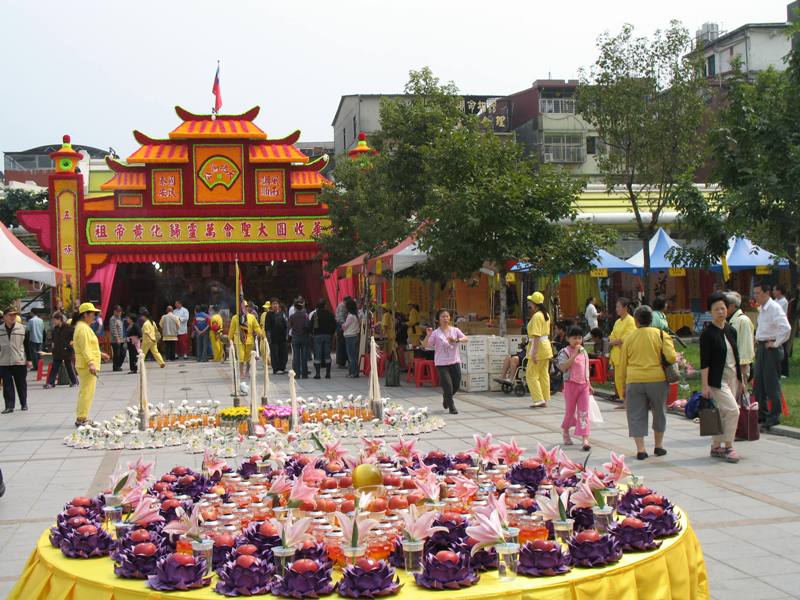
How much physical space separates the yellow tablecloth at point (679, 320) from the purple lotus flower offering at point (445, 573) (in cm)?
2276

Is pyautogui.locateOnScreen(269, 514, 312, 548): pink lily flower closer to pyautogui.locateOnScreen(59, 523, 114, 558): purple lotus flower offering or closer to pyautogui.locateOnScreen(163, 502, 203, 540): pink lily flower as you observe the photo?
pyautogui.locateOnScreen(163, 502, 203, 540): pink lily flower

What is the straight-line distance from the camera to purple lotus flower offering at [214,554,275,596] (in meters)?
3.46

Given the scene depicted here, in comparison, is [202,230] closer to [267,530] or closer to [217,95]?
[217,95]

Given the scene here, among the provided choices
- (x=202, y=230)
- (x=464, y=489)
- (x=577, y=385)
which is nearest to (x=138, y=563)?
(x=464, y=489)

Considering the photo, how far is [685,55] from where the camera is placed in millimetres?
19094

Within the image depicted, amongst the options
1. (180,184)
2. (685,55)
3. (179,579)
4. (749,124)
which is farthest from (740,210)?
(180,184)

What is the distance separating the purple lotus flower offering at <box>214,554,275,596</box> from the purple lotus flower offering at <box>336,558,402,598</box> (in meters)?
0.31

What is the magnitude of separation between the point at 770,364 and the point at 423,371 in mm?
7503

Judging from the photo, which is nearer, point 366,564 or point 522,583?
point 366,564

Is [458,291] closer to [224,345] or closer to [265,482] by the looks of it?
[224,345]

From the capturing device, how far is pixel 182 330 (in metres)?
25.3

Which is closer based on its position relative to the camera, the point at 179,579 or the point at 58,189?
the point at 179,579

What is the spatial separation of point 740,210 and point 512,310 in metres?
11.2

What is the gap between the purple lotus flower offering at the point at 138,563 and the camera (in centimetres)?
367
